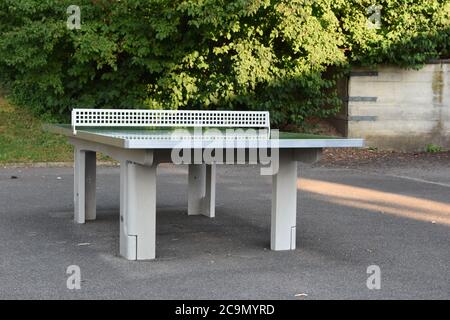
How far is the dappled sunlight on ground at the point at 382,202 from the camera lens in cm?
988

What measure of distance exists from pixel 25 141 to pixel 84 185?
7.63m

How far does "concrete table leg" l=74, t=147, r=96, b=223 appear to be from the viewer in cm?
902

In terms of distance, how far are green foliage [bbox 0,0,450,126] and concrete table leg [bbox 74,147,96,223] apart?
25.4 feet

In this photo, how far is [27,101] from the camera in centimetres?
1856

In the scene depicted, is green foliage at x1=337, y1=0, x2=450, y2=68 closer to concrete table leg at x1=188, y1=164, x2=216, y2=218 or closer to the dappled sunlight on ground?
the dappled sunlight on ground

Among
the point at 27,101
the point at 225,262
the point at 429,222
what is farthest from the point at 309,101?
the point at 225,262

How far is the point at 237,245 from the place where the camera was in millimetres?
7883

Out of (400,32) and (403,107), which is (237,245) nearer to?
(403,107)
